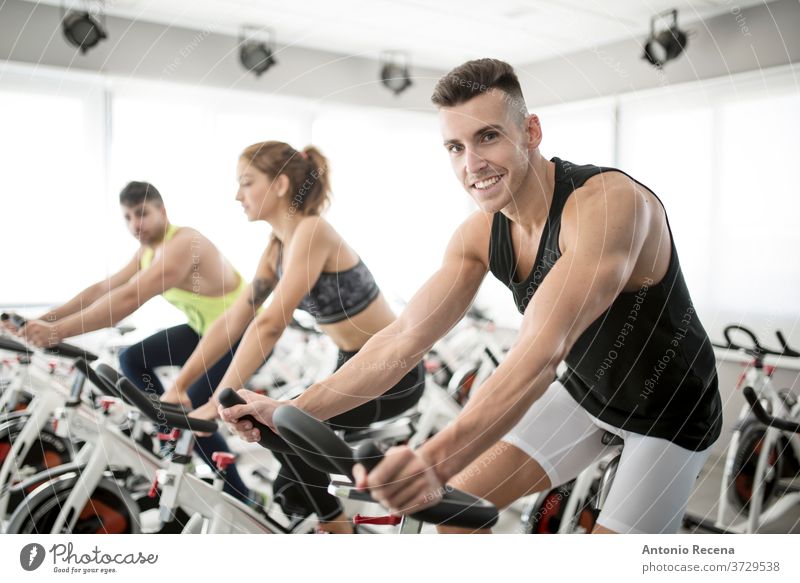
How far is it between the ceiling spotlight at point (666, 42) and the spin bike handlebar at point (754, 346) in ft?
1.52

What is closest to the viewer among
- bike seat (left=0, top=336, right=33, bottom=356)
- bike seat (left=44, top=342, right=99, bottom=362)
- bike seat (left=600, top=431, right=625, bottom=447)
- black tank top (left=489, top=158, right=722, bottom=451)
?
black tank top (left=489, top=158, right=722, bottom=451)

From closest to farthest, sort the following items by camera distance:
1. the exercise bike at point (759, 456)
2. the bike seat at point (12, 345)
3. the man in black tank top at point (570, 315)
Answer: the man in black tank top at point (570, 315) → the exercise bike at point (759, 456) → the bike seat at point (12, 345)

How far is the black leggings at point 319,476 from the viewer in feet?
4.41

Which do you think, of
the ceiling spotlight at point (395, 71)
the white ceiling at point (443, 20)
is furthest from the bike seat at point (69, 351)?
the ceiling spotlight at point (395, 71)

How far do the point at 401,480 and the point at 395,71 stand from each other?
71cm

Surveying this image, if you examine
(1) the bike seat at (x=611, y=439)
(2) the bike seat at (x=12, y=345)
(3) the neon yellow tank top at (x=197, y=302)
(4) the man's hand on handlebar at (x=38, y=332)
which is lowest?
(2) the bike seat at (x=12, y=345)

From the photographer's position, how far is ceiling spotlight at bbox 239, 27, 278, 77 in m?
1.19

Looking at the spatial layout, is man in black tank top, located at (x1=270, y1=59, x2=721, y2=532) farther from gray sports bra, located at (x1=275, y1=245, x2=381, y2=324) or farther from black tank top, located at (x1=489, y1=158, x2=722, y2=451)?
gray sports bra, located at (x1=275, y1=245, x2=381, y2=324)

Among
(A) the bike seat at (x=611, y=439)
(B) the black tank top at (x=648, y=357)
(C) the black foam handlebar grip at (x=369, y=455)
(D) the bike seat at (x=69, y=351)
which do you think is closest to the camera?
(C) the black foam handlebar grip at (x=369, y=455)

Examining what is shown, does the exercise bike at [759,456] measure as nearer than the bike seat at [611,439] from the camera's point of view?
No

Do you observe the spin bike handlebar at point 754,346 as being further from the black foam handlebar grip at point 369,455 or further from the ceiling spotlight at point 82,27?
the ceiling spotlight at point 82,27

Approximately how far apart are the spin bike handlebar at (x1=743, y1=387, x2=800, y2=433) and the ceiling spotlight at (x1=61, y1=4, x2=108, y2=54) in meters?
1.25

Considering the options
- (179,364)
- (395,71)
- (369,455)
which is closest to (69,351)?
(179,364)

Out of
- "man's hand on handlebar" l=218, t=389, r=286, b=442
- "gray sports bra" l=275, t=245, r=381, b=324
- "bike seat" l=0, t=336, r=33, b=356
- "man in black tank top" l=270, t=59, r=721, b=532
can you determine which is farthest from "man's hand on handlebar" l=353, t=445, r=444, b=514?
"bike seat" l=0, t=336, r=33, b=356
